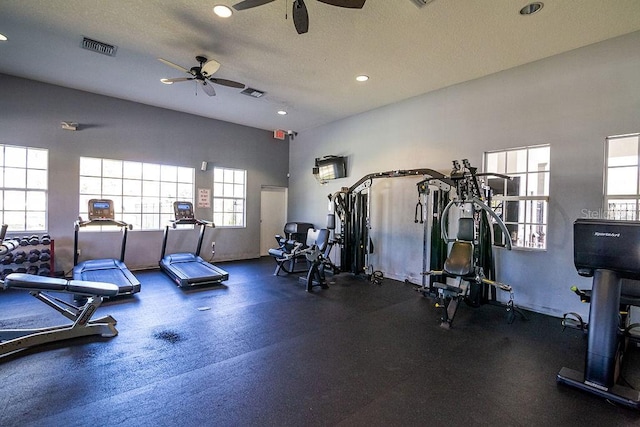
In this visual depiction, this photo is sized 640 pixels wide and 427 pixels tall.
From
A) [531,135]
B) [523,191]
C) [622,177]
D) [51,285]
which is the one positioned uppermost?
[531,135]

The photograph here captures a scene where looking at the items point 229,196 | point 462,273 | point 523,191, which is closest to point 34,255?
point 229,196

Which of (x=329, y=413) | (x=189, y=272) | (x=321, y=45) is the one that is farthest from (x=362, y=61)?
(x=189, y=272)

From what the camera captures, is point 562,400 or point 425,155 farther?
point 425,155

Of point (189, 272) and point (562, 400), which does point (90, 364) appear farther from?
point (562, 400)

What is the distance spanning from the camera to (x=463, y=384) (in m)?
2.51

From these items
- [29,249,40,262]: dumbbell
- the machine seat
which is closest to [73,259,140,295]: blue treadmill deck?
[29,249,40,262]: dumbbell

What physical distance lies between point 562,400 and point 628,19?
3.99m

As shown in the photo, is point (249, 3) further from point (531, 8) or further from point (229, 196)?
point (229, 196)

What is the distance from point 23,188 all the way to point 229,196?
12.9ft

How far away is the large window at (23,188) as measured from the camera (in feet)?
17.7

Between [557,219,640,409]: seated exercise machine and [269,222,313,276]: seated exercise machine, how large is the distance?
4.21 meters

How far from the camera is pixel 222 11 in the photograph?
Result: 3.26 m

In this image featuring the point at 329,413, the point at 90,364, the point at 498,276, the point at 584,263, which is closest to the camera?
the point at 329,413

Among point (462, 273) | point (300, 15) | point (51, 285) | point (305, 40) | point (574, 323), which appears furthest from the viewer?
point (462, 273)
